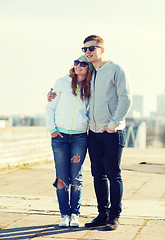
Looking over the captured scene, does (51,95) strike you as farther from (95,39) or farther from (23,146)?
(23,146)

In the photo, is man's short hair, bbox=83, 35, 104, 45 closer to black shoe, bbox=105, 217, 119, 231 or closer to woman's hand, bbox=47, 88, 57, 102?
woman's hand, bbox=47, 88, 57, 102

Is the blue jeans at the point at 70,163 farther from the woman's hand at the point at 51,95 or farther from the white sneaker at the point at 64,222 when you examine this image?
the woman's hand at the point at 51,95

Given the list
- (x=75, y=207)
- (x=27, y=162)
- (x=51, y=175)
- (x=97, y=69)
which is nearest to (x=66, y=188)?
(x=75, y=207)

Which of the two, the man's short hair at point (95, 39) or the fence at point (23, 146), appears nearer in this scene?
the man's short hair at point (95, 39)

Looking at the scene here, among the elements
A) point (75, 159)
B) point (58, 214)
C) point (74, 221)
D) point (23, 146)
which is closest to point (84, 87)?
point (75, 159)

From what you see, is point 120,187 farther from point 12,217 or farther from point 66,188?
point 12,217

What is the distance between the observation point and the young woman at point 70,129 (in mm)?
4820

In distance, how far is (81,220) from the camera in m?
5.15

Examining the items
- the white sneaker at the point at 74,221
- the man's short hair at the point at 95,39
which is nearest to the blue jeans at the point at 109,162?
the white sneaker at the point at 74,221

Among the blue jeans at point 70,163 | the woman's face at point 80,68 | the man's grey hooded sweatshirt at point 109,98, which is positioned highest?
the woman's face at point 80,68

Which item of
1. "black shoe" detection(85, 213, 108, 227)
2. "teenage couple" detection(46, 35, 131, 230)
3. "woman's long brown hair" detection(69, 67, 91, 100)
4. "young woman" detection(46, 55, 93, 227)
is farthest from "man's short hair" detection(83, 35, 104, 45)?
"black shoe" detection(85, 213, 108, 227)

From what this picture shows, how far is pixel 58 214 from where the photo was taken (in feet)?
17.9

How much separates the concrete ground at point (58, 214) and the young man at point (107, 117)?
0.29m

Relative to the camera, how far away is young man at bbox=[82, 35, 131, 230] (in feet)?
15.1
